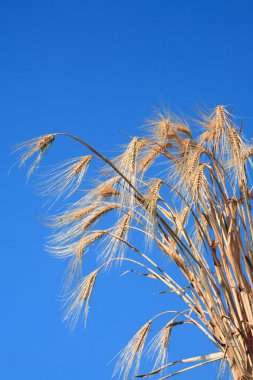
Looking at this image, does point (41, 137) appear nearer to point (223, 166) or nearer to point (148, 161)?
point (148, 161)

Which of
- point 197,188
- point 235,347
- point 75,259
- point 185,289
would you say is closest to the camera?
point 197,188

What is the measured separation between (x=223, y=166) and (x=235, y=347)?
1.03 m

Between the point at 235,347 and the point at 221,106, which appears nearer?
the point at 235,347

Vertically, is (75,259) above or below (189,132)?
below

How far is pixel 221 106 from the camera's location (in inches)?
171

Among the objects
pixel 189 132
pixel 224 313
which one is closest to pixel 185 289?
pixel 224 313

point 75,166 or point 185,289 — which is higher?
point 75,166

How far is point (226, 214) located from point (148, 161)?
1.81 ft

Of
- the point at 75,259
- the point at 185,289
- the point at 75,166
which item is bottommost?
the point at 185,289

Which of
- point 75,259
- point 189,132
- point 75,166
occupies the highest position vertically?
point 189,132

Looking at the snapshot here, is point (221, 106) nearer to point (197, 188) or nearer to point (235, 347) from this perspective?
point (197, 188)

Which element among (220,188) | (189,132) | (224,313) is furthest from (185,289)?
(189,132)

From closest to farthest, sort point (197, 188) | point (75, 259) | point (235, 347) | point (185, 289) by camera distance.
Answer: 1. point (197, 188)
2. point (235, 347)
3. point (185, 289)
4. point (75, 259)

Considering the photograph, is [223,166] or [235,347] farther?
[223,166]
